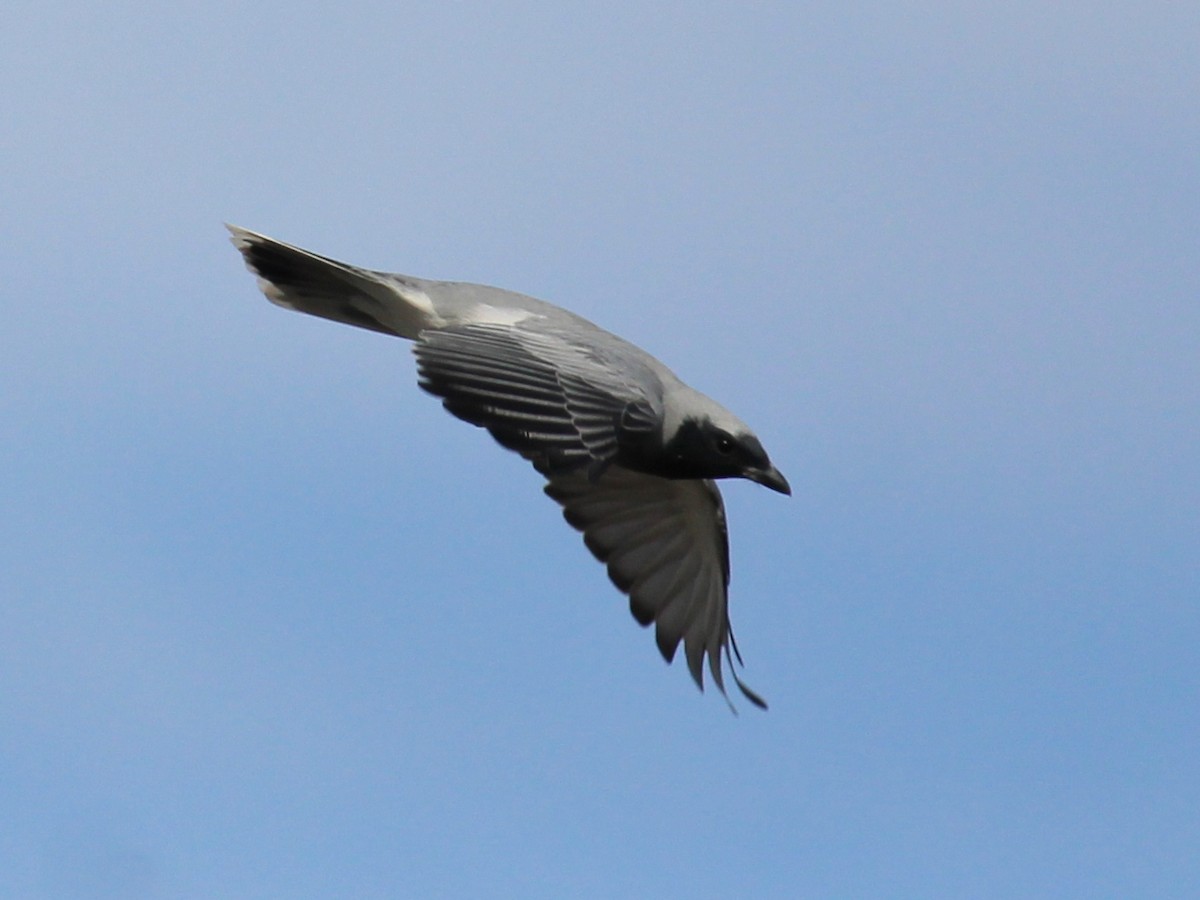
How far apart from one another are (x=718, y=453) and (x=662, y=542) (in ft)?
5.42

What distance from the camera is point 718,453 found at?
10047 millimetres

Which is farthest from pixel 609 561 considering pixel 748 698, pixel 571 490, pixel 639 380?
→ pixel 639 380

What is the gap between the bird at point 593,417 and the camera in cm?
858

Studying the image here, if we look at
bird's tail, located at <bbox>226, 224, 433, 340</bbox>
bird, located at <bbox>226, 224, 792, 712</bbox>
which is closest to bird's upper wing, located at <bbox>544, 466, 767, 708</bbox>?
bird, located at <bbox>226, 224, 792, 712</bbox>

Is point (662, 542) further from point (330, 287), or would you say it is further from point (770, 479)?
point (330, 287)

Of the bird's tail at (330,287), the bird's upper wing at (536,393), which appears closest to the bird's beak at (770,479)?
the bird's upper wing at (536,393)

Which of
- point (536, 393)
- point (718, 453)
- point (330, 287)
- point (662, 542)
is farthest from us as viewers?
point (662, 542)

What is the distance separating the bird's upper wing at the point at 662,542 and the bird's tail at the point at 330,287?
1.60 meters

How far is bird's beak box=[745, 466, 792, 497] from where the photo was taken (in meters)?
10.2

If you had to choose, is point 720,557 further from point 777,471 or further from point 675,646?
point 777,471

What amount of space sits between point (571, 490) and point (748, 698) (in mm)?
1871

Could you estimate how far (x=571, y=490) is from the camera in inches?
456

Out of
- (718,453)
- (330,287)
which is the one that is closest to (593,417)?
(718,453)

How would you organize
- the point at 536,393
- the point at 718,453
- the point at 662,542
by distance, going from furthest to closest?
the point at 662,542, the point at 718,453, the point at 536,393
